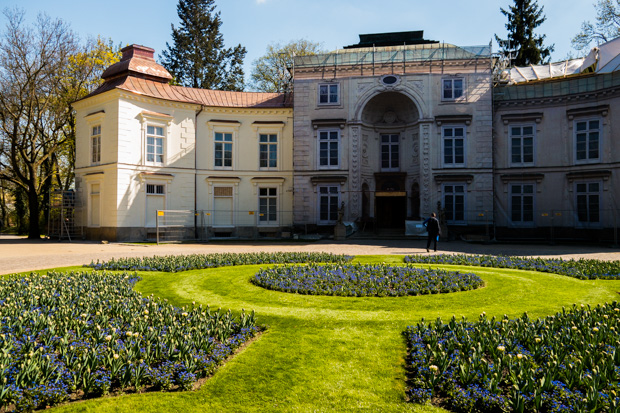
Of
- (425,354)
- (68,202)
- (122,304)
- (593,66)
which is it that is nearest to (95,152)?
(68,202)

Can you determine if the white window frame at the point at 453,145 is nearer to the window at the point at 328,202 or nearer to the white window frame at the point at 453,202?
the white window frame at the point at 453,202

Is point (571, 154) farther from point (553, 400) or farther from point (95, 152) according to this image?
point (95, 152)

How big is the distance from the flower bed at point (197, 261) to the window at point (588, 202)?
20467 mm

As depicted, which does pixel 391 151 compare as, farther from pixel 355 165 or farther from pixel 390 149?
pixel 355 165

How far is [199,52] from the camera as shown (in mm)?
46031

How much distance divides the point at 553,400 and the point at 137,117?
2930 centimetres

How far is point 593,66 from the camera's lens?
30.8m

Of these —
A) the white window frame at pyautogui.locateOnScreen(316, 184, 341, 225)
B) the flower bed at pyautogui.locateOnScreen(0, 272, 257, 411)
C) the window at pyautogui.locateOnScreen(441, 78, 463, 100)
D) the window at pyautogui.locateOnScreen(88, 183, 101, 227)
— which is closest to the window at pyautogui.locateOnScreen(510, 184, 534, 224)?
the window at pyautogui.locateOnScreen(441, 78, 463, 100)

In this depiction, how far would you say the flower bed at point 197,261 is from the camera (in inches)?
530

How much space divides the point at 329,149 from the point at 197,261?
19211 millimetres

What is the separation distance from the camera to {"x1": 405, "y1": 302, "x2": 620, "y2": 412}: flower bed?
4156mm

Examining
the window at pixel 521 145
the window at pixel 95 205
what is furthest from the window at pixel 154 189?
the window at pixel 521 145

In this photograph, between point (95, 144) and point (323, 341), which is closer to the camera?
point (323, 341)

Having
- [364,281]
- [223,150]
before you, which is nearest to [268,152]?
[223,150]
